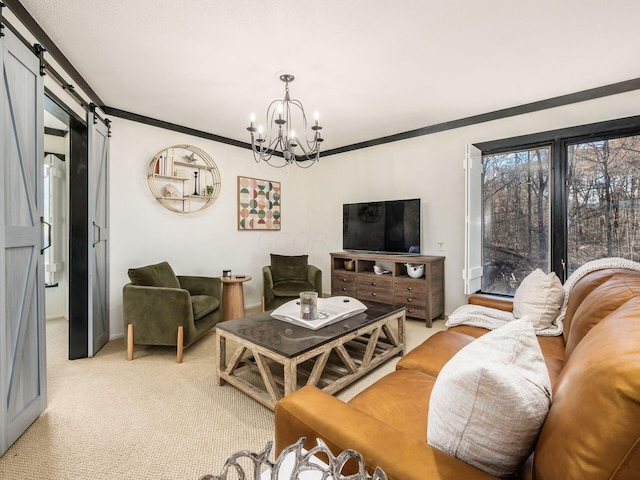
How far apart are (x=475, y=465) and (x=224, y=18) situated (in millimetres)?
2460

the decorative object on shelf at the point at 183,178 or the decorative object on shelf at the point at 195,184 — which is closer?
the decorative object on shelf at the point at 183,178

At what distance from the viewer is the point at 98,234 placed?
2.90m

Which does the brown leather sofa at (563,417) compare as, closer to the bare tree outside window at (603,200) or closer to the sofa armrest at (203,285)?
the bare tree outside window at (603,200)

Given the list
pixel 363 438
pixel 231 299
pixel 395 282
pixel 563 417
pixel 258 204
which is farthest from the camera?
pixel 258 204

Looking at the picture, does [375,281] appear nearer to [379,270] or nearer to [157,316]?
[379,270]

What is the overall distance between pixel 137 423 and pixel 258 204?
10.7 feet

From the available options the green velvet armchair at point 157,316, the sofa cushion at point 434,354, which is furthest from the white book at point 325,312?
the green velvet armchair at point 157,316

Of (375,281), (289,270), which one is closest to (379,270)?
(375,281)

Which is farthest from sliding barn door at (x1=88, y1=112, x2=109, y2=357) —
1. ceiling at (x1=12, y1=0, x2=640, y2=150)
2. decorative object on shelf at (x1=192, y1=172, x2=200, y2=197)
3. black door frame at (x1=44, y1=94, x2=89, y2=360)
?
decorative object on shelf at (x1=192, y1=172, x2=200, y2=197)

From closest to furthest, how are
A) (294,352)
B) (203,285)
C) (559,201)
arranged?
(294,352) < (559,201) < (203,285)

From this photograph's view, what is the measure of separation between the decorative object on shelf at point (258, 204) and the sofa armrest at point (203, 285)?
120 centimetres

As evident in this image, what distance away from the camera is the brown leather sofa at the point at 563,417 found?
0.54 metres

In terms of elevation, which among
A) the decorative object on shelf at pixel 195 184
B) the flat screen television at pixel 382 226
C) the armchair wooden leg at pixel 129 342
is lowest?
the armchair wooden leg at pixel 129 342

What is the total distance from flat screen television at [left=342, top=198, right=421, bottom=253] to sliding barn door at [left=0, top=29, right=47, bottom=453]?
343 cm
